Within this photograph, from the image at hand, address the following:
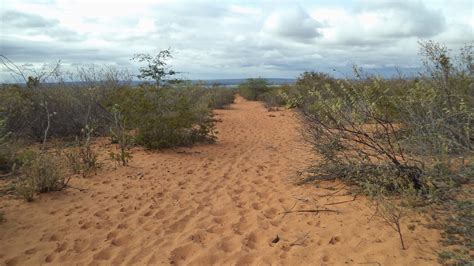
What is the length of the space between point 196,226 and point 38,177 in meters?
2.88

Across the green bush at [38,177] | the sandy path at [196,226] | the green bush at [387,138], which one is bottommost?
the sandy path at [196,226]

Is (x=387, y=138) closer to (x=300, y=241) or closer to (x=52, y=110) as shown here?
(x=300, y=241)

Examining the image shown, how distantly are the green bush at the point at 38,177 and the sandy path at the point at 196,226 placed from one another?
171 mm

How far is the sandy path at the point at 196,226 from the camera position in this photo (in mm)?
4203

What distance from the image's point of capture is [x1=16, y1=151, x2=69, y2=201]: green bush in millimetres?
5977

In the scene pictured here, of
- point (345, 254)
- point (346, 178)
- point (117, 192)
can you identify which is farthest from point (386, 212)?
point (117, 192)

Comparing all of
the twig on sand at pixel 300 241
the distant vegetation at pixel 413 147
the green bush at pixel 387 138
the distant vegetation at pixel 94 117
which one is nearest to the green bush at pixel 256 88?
the distant vegetation at pixel 94 117

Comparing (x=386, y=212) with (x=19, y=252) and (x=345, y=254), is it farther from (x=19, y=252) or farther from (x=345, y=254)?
(x=19, y=252)

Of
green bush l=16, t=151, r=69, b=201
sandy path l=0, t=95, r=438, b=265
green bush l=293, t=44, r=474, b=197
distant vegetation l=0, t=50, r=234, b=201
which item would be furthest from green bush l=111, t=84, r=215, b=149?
green bush l=293, t=44, r=474, b=197

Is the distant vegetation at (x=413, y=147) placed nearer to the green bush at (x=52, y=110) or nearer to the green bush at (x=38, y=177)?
the green bush at (x=38, y=177)

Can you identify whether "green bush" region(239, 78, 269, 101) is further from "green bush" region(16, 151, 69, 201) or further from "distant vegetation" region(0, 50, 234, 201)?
"green bush" region(16, 151, 69, 201)

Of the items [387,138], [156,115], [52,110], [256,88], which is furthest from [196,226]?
[256,88]

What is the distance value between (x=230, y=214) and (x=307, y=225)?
3.74 feet

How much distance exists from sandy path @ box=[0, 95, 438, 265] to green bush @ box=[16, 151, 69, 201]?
171 millimetres
